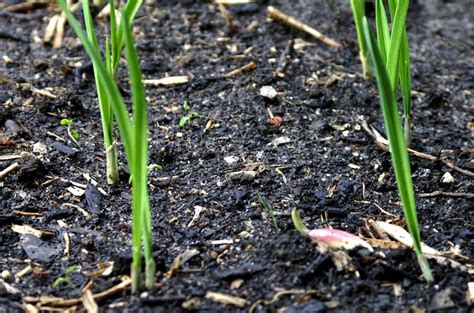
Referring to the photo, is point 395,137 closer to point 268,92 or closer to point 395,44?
point 395,44

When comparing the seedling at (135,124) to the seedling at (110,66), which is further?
the seedling at (110,66)

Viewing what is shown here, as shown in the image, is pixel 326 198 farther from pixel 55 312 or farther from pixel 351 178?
pixel 55 312

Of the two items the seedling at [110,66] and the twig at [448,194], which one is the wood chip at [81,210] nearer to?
the seedling at [110,66]

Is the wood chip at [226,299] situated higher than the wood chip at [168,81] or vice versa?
the wood chip at [168,81]

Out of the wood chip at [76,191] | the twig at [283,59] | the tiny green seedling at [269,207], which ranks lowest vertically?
the tiny green seedling at [269,207]

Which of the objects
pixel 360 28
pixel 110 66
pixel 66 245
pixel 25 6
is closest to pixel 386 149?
pixel 360 28

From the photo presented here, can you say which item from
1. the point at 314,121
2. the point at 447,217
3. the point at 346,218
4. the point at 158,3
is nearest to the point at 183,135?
the point at 314,121

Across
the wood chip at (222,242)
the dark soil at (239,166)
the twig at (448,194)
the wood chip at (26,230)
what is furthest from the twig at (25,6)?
the twig at (448,194)
